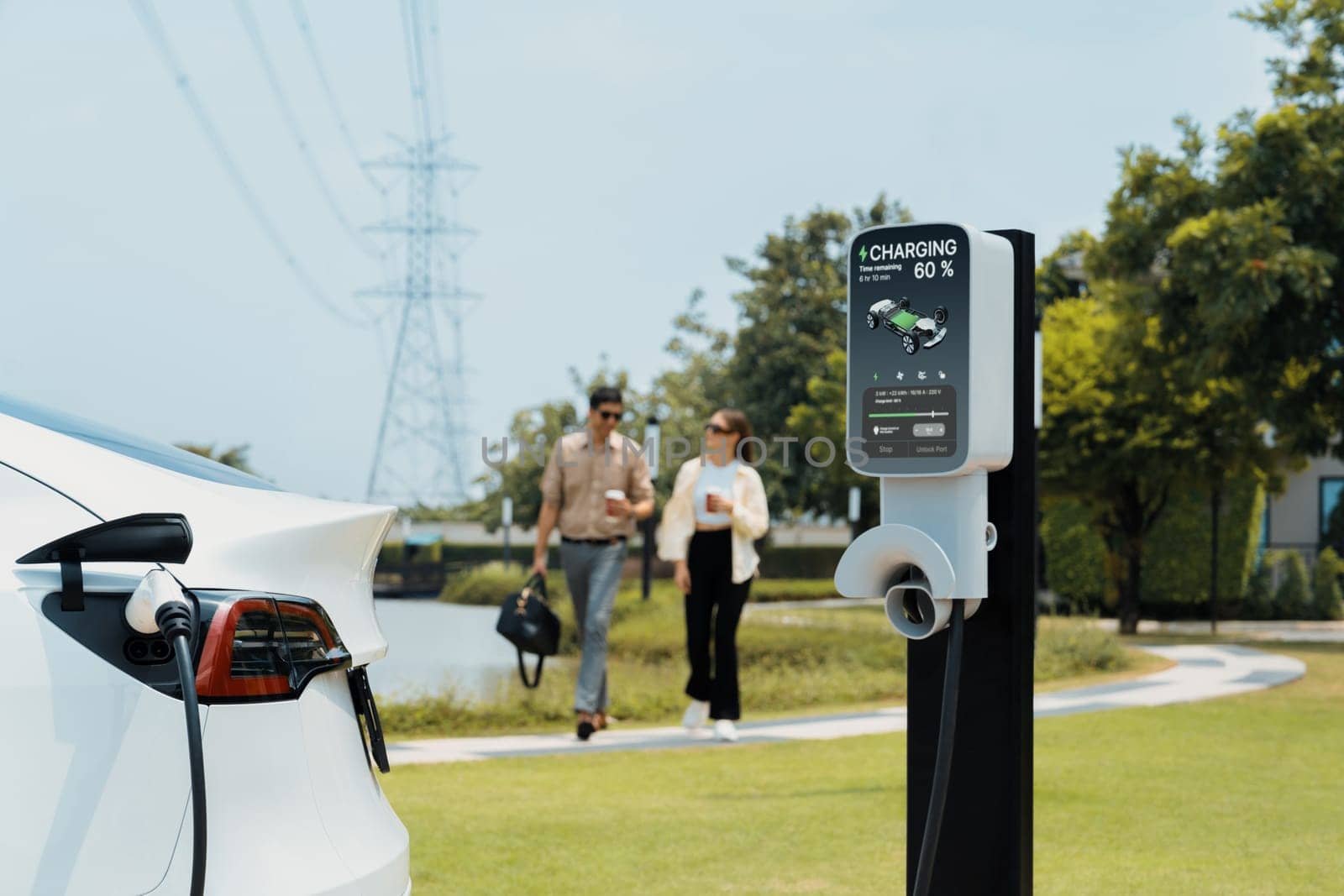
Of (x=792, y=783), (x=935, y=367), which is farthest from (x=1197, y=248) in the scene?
(x=935, y=367)

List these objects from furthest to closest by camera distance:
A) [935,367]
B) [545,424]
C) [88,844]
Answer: [545,424] < [935,367] < [88,844]

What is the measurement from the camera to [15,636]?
224 cm

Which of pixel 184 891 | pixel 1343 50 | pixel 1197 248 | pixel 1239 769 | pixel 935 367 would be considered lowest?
pixel 1239 769

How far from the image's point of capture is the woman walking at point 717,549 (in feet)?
27.6

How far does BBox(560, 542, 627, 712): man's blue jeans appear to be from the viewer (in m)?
8.41

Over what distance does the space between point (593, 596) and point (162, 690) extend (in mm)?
6156

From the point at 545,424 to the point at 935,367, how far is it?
37.9m

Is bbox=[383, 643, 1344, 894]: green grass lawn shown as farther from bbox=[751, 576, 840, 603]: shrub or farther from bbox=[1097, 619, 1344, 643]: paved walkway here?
bbox=[751, 576, 840, 603]: shrub

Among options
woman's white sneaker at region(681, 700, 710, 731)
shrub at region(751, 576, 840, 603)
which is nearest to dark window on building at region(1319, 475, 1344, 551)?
shrub at region(751, 576, 840, 603)

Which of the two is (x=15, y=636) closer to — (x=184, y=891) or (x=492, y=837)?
(x=184, y=891)

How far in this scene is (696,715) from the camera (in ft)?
28.4

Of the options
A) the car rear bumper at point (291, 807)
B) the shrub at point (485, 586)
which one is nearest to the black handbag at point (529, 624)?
the car rear bumper at point (291, 807)

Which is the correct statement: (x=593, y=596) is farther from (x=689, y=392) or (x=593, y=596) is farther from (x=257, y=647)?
(x=689, y=392)

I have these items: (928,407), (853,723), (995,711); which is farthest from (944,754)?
(853,723)
